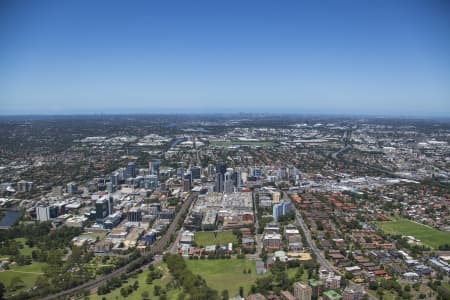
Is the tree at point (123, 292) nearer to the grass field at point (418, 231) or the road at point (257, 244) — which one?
the road at point (257, 244)

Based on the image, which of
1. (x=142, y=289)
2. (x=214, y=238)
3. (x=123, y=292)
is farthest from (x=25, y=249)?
(x=214, y=238)

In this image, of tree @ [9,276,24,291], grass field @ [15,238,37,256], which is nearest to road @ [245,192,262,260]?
tree @ [9,276,24,291]

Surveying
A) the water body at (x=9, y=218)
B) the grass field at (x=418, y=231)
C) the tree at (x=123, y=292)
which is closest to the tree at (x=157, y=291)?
the tree at (x=123, y=292)

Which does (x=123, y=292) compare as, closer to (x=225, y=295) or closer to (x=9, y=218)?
(x=225, y=295)

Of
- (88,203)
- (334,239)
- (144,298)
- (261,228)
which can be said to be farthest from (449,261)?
(88,203)

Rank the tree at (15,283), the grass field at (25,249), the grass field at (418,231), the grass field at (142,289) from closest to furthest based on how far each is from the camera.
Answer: the grass field at (142,289)
the tree at (15,283)
the grass field at (25,249)
the grass field at (418,231)

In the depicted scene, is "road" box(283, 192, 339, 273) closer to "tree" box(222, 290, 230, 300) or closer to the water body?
"tree" box(222, 290, 230, 300)
